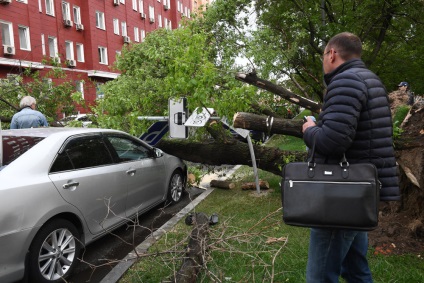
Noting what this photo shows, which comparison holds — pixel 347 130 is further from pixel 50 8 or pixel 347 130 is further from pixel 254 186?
pixel 50 8

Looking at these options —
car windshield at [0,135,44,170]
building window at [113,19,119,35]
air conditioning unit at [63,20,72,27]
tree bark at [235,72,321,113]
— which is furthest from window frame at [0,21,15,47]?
tree bark at [235,72,321,113]

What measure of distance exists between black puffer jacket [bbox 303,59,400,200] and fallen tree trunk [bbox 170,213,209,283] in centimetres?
157

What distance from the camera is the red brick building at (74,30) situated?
77.8 ft

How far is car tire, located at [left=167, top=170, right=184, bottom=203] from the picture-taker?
6656mm

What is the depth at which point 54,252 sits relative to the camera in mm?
3756

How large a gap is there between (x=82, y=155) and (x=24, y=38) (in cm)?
2464

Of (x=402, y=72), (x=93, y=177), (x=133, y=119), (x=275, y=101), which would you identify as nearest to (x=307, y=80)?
(x=402, y=72)

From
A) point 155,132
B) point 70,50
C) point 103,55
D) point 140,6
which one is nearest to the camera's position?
point 155,132

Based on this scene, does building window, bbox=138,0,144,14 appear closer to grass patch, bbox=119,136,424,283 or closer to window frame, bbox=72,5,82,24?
window frame, bbox=72,5,82,24

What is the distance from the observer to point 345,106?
2.12 meters

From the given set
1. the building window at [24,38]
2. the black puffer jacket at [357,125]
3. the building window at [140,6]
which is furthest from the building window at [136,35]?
the black puffer jacket at [357,125]

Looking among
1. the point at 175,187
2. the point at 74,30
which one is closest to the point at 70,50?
the point at 74,30

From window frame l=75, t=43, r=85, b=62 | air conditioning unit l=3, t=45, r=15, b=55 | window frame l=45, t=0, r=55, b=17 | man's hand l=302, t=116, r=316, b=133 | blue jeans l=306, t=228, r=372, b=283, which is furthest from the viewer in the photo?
window frame l=75, t=43, r=85, b=62

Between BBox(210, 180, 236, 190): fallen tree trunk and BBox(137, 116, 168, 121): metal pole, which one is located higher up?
BBox(137, 116, 168, 121): metal pole
